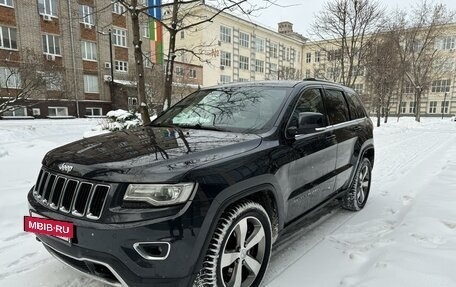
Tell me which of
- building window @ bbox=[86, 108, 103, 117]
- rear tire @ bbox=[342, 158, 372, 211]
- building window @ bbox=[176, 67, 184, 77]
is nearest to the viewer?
rear tire @ bbox=[342, 158, 372, 211]

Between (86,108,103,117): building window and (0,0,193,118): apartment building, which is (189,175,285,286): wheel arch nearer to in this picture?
(0,0,193,118): apartment building

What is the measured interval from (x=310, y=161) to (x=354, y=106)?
197cm

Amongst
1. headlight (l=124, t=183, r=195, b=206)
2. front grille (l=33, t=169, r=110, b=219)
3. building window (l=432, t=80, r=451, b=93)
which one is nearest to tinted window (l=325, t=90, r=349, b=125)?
headlight (l=124, t=183, r=195, b=206)

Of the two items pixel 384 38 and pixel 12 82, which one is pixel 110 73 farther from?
pixel 384 38

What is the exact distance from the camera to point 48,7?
25422mm

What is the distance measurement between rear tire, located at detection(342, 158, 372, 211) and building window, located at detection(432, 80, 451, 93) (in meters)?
57.8

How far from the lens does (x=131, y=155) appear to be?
2.23 meters

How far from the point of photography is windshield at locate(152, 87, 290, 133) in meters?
3.03

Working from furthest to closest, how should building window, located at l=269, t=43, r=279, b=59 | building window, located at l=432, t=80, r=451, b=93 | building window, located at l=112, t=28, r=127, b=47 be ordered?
building window, located at l=269, t=43, r=279, b=59, building window, located at l=432, t=80, r=451, b=93, building window, located at l=112, t=28, r=127, b=47

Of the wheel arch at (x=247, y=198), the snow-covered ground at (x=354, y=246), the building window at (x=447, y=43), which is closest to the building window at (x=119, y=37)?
the snow-covered ground at (x=354, y=246)

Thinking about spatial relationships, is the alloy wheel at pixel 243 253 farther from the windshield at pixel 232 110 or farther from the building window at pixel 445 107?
the building window at pixel 445 107

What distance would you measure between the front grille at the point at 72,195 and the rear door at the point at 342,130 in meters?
2.76

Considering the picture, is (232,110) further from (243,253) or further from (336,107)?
(336,107)

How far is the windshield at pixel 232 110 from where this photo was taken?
9.95 feet
